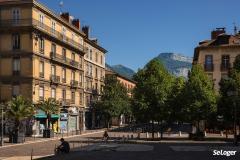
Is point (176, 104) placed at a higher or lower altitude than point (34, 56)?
lower

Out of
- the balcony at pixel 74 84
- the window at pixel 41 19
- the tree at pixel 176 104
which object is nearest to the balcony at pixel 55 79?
the balcony at pixel 74 84

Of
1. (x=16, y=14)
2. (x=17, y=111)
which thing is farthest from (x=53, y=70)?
(x=17, y=111)

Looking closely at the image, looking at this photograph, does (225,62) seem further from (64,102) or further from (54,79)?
(54,79)

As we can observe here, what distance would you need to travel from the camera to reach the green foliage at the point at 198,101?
168 feet

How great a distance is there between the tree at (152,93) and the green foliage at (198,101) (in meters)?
3.13

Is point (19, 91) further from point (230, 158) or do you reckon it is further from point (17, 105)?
point (230, 158)

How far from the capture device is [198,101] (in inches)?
2030

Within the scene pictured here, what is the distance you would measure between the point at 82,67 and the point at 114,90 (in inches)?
349

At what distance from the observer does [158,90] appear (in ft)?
179

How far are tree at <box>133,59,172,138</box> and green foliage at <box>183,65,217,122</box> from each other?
3130 mm

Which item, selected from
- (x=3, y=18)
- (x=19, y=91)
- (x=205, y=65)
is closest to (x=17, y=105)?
(x=19, y=91)

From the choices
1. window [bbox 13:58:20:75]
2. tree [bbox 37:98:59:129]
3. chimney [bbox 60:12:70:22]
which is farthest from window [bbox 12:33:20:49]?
chimney [bbox 60:12:70:22]

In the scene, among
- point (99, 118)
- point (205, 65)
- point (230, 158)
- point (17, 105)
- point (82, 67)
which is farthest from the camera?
point (99, 118)

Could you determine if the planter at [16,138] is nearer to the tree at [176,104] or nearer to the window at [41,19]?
the tree at [176,104]
